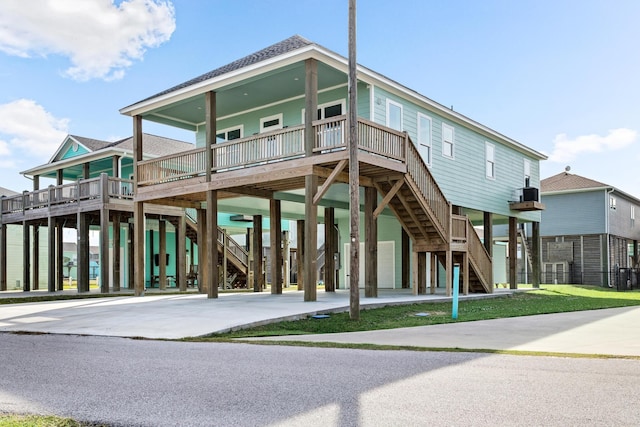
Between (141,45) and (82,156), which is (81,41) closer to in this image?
(82,156)

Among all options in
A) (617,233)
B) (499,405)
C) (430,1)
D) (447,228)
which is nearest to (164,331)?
(499,405)

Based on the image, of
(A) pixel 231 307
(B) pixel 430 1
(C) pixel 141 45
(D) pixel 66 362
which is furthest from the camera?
(C) pixel 141 45

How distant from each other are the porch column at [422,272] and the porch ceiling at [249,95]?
619cm

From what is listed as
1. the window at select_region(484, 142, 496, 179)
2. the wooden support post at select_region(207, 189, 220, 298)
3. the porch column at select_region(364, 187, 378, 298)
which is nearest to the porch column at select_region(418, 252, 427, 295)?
the porch column at select_region(364, 187, 378, 298)

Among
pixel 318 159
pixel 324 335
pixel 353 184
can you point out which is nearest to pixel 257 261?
pixel 318 159

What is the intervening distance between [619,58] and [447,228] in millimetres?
9764

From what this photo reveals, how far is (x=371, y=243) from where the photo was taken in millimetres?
17344

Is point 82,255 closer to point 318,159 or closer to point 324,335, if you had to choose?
point 318,159

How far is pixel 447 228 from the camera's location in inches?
734

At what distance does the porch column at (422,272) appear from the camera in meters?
19.9

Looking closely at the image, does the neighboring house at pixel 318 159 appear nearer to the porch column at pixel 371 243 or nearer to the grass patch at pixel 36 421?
the porch column at pixel 371 243

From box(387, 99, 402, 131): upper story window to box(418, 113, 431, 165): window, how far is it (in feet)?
4.61

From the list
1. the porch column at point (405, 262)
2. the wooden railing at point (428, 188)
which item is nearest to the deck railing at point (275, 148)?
the wooden railing at point (428, 188)

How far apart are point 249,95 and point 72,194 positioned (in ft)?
35.4
